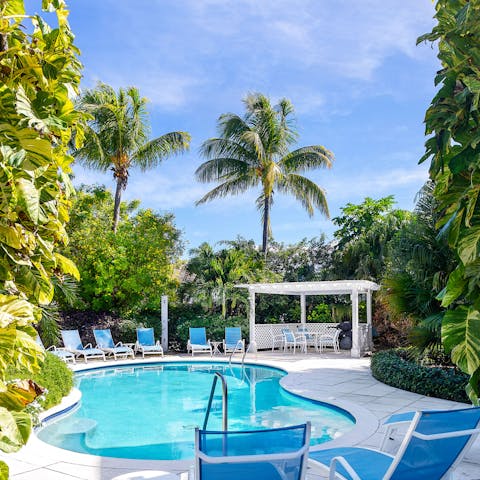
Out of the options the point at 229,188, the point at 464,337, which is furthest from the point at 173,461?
the point at 229,188

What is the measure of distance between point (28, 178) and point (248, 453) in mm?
2230

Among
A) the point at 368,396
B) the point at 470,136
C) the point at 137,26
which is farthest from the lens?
the point at 137,26

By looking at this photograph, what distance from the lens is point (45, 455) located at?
228 inches

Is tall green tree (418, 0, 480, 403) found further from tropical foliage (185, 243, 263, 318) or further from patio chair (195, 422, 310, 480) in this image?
tropical foliage (185, 243, 263, 318)

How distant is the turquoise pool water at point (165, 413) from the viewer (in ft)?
24.7

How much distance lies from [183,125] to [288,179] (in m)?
5.51

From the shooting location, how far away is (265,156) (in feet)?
72.5

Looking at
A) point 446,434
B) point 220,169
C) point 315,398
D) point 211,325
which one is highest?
point 220,169

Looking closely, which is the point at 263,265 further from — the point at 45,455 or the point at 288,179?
the point at 45,455

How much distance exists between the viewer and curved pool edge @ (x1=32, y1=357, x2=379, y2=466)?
555cm

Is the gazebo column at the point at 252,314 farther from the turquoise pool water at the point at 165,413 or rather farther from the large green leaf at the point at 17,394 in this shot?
the large green leaf at the point at 17,394

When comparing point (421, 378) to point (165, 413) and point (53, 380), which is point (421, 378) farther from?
point (53, 380)

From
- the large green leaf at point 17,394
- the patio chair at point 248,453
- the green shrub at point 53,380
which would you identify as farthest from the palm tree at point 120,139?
the large green leaf at point 17,394

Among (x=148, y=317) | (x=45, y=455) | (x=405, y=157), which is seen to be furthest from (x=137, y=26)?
(x=405, y=157)
